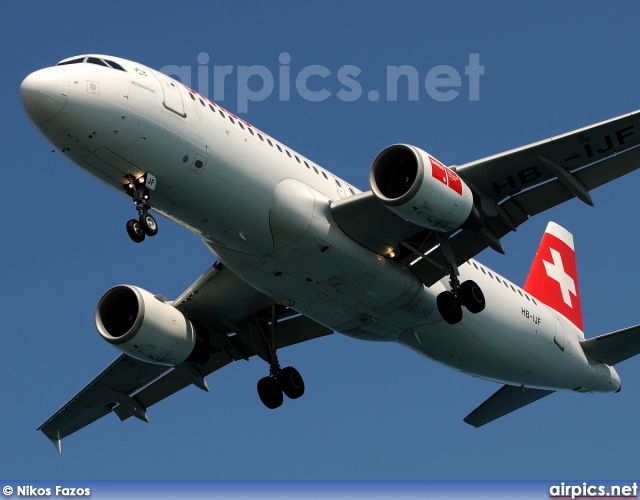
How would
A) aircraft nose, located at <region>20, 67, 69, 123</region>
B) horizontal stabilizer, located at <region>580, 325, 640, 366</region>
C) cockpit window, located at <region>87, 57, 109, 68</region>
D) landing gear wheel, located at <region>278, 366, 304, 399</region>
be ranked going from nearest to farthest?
aircraft nose, located at <region>20, 67, 69, 123</region>
cockpit window, located at <region>87, 57, 109, 68</region>
landing gear wheel, located at <region>278, 366, 304, 399</region>
horizontal stabilizer, located at <region>580, 325, 640, 366</region>

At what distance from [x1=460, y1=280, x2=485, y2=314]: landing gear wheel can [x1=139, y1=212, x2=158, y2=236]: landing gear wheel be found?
8653mm

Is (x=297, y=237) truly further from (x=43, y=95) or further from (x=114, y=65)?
(x=43, y=95)

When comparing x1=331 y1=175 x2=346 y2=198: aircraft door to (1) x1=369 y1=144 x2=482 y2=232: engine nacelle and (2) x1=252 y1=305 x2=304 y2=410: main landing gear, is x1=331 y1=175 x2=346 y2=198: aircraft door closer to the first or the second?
(1) x1=369 y1=144 x2=482 y2=232: engine nacelle

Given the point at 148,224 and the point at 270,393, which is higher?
the point at 148,224

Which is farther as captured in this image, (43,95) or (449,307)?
(449,307)

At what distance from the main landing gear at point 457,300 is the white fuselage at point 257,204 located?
Answer: 2.81 feet

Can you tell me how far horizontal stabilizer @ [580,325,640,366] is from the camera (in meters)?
37.2

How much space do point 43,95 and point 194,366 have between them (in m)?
12.7

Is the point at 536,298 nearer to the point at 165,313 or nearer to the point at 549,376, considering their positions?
the point at 549,376

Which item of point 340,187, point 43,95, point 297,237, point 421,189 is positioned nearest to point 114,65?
point 43,95

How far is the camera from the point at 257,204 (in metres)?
29.7

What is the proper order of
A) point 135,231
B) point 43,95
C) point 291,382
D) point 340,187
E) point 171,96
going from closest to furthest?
point 43,95
point 135,231
point 171,96
point 340,187
point 291,382

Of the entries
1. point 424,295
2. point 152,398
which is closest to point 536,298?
point 424,295

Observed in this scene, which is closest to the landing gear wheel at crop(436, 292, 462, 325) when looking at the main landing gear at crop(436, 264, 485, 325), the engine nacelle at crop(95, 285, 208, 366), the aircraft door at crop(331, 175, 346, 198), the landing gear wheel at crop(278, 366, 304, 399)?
the main landing gear at crop(436, 264, 485, 325)
